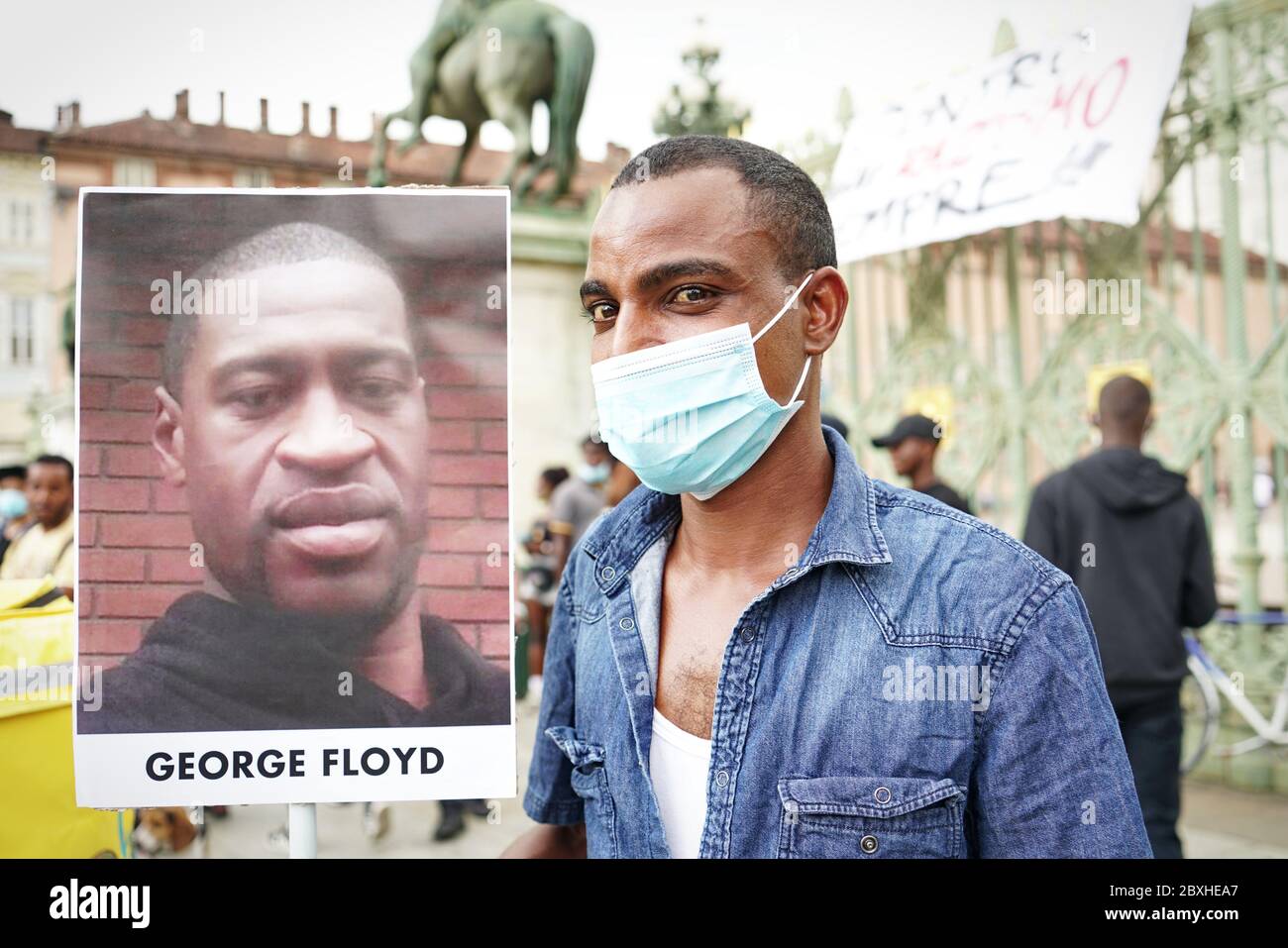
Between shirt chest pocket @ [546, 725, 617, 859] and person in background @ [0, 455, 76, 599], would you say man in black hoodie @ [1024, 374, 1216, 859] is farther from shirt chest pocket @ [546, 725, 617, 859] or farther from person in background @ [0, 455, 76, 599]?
person in background @ [0, 455, 76, 599]

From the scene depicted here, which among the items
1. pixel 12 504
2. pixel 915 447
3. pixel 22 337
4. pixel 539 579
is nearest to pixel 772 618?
pixel 915 447

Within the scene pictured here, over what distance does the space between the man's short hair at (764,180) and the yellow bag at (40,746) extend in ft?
4.44

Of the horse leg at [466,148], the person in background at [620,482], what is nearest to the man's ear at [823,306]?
the person in background at [620,482]

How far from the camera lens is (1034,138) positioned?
552cm

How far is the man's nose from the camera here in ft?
5.64

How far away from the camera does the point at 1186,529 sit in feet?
13.5

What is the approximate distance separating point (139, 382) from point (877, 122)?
5.55 m

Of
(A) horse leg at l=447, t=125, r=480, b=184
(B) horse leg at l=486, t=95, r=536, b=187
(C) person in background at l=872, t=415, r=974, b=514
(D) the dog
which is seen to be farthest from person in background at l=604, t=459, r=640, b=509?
(A) horse leg at l=447, t=125, r=480, b=184

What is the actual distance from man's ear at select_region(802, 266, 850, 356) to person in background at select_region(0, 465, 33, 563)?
6983 mm

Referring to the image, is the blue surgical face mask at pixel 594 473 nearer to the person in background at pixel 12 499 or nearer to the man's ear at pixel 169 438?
the person in background at pixel 12 499

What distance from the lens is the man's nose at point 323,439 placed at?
5.64ft

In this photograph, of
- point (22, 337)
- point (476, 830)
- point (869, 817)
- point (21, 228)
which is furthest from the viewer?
point (22, 337)

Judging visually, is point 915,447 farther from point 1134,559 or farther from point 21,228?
point 21,228

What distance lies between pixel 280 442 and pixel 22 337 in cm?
2360
